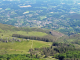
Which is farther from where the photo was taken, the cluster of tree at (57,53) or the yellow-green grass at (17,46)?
the yellow-green grass at (17,46)

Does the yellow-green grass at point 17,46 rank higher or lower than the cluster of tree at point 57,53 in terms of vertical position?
higher

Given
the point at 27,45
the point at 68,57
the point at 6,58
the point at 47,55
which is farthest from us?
the point at 27,45

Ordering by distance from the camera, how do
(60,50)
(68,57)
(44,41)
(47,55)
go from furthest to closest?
1. (44,41)
2. (60,50)
3. (47,55)
4. (68,57)

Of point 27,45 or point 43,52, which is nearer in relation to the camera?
point 43,52

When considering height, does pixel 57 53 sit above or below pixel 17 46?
below

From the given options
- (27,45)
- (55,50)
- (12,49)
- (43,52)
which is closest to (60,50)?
(55,50)

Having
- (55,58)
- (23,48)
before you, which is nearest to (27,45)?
(23,48)

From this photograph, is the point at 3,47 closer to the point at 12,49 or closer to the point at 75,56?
the point at 12,49

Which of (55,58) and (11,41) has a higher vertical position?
(11,41)

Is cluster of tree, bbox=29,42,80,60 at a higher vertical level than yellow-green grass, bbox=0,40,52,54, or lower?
lower

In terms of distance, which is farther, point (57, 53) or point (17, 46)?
point (17, 46)

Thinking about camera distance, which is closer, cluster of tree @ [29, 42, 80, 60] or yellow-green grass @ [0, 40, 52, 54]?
cluster of tree @ [29, 42, 80, 60]
